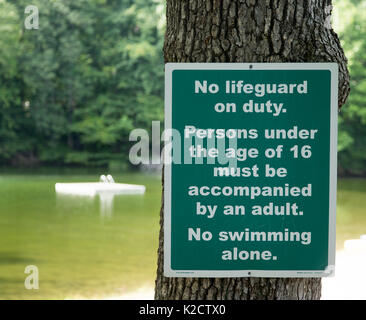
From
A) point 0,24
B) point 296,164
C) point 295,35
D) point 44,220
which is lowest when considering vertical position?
point 44,220

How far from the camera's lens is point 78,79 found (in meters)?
27.8

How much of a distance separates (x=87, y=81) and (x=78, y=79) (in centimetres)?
44

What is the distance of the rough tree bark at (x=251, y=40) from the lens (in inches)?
74.2

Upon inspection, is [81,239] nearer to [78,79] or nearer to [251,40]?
[251,40]

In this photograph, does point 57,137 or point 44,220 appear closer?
point 44,220

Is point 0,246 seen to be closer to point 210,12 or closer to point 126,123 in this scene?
point 210,12

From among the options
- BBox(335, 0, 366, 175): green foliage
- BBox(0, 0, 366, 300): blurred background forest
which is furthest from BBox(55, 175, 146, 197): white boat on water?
BBox(335, 0, 366, 175): green foliage

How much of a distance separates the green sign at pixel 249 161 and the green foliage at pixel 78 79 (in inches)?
1010

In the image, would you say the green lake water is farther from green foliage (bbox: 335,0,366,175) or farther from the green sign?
green foliage (bbox: 335,0,366,175)

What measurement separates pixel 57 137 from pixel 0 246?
17.9 m

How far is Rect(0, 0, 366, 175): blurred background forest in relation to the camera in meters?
26.9

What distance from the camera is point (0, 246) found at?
1096 centimetres

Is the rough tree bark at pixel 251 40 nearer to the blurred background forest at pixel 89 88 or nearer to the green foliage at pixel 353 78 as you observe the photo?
the blurred background forest at pixel 89 88
